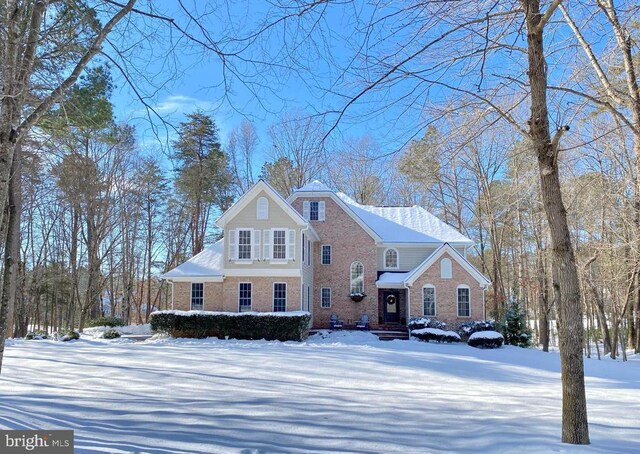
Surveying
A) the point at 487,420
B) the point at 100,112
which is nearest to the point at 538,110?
the point at 487,420

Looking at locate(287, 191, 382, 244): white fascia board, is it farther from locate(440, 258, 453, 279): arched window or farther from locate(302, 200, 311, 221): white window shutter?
locate(440, 258, 453, 279): arched window

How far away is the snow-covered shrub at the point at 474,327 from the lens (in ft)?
71.1

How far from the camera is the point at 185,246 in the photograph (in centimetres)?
3547

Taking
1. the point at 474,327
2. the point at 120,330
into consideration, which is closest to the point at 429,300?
the point at 474,327

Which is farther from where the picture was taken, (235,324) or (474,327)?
(474,327)

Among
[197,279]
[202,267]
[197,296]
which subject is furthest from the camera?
[202,267]

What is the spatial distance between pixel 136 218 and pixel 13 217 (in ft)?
85.8

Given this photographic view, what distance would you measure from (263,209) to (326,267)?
5.55m

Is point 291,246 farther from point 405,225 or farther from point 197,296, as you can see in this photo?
point 405,225

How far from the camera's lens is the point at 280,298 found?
858 inches

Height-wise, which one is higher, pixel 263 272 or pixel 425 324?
pixel 263 272

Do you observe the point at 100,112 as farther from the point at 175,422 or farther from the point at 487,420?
the point at 487,420

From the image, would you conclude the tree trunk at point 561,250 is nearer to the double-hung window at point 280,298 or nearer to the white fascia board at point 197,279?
the double-hung window at point 280,298

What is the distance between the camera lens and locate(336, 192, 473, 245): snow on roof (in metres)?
25.9
